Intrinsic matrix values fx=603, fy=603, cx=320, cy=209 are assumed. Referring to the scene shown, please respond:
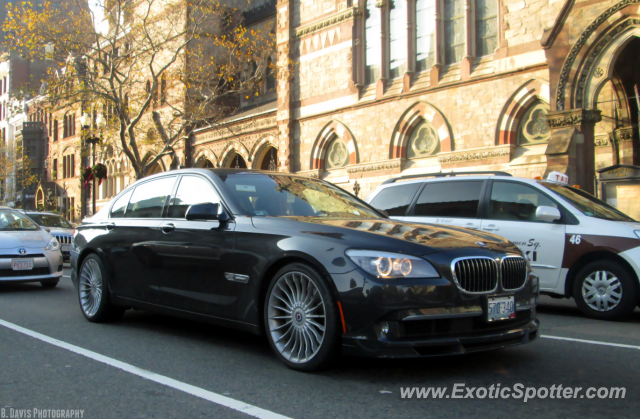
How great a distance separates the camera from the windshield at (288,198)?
5277 millimetres

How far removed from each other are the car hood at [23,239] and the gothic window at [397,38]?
15902mm

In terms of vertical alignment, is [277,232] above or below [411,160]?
below

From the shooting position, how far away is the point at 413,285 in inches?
156

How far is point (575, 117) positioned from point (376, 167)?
8.99 m

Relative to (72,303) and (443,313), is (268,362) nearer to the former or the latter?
(443,313)

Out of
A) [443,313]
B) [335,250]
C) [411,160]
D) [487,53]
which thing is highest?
[487,53]

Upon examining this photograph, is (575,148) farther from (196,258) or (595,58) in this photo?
(196,258)

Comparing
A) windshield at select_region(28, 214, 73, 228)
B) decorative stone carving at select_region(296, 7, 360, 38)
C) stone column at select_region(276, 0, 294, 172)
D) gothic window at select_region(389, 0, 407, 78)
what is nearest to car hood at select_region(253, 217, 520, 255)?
windshield at select_region(28, 214, 73, 228)

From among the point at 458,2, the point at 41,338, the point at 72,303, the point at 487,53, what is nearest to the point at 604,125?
the point at 487,53

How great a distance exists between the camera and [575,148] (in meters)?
15.9

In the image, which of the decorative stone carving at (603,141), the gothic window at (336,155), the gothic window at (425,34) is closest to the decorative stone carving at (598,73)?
the decorative stone carving at (603,141)

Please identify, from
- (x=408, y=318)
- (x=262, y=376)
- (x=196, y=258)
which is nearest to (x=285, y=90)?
(x=196, y=258)

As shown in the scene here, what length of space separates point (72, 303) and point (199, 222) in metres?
4.21

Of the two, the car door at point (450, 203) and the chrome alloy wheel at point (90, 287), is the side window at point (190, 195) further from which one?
the car door at point (450, 203)
